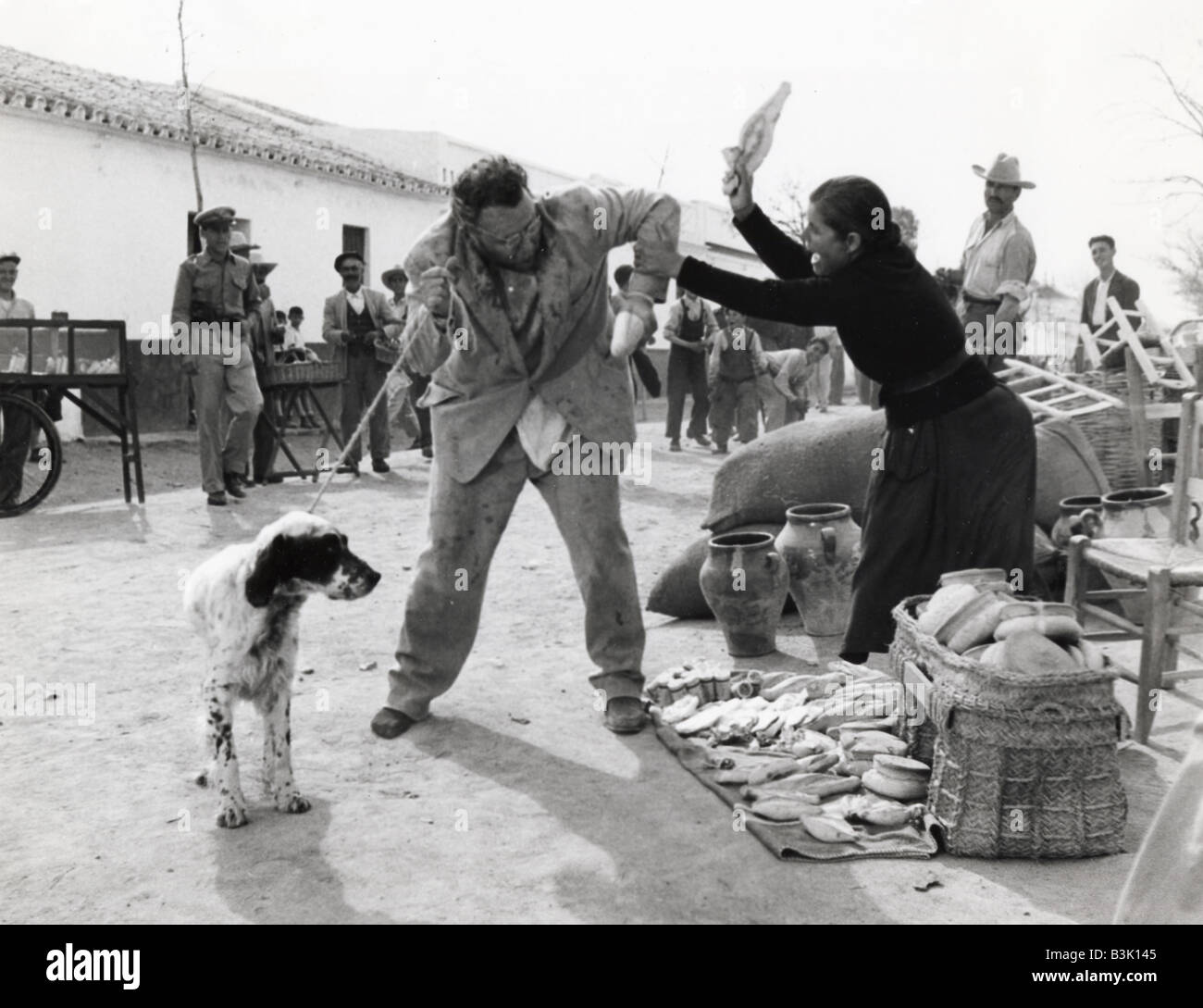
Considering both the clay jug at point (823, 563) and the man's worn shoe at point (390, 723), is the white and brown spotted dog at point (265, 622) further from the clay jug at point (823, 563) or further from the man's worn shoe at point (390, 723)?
the clay jug at point (823, 563)

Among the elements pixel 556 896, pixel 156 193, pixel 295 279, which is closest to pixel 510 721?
pixel 556 896

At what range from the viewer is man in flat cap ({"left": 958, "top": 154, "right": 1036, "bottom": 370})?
24.8ft

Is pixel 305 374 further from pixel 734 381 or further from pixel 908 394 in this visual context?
pixel 908 394

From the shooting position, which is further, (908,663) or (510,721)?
(510,721)

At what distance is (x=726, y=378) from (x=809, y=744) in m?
9.97

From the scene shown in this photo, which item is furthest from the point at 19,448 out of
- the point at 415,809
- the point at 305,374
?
the point at 415,809

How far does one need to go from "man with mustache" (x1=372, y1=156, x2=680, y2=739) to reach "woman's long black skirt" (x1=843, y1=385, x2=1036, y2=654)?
3.11 feet

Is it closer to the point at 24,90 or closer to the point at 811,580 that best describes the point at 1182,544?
the point at 811,580

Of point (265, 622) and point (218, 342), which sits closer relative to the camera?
point (265, 622)

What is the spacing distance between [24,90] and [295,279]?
6.22 m

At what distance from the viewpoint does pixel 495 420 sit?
4.62 meters

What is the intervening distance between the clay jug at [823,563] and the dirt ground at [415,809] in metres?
0.16

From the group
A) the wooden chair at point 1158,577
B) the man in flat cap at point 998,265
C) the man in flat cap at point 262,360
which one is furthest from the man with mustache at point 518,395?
the man in flat cap at point 262,360

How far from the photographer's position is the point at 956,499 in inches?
177
